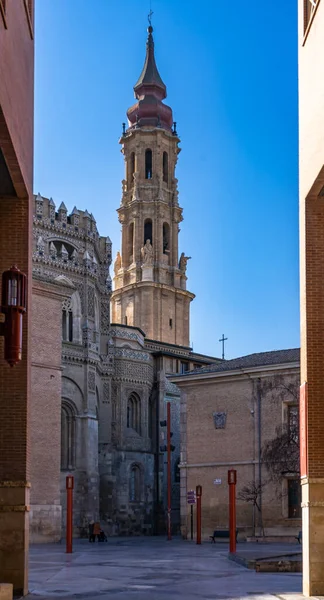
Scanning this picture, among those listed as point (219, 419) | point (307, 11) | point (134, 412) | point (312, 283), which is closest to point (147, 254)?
point (134, 412)

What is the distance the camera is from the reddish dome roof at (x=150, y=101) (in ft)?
265

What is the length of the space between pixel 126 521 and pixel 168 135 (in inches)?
1354

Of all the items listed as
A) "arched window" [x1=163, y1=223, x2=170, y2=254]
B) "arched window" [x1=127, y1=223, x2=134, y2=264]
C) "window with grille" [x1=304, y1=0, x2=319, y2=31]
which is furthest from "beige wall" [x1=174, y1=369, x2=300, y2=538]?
"arched window" [x1=127, y1=223, x2=134, y2=264]

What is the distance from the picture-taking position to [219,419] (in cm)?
4284

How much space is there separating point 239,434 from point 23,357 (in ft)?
87.8

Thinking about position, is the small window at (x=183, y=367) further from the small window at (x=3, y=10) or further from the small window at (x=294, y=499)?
the small window at (x=3, y=10)

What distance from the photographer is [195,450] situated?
43.5 metres

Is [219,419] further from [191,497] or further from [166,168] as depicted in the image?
[166,168]

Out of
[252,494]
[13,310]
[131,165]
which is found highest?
[131,165]

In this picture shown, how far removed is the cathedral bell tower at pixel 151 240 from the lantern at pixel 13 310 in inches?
2494

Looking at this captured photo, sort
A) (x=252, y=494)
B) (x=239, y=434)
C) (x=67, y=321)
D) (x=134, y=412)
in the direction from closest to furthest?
(x=252, y=494)
(x=239, y=434)
(x=67, y=321)
(x=134, y=412)

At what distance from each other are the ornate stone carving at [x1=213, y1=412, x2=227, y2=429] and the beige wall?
17 cm

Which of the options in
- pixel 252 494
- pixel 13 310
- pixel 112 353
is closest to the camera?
pixel 13 310

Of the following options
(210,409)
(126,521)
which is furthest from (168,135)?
(210,409)
